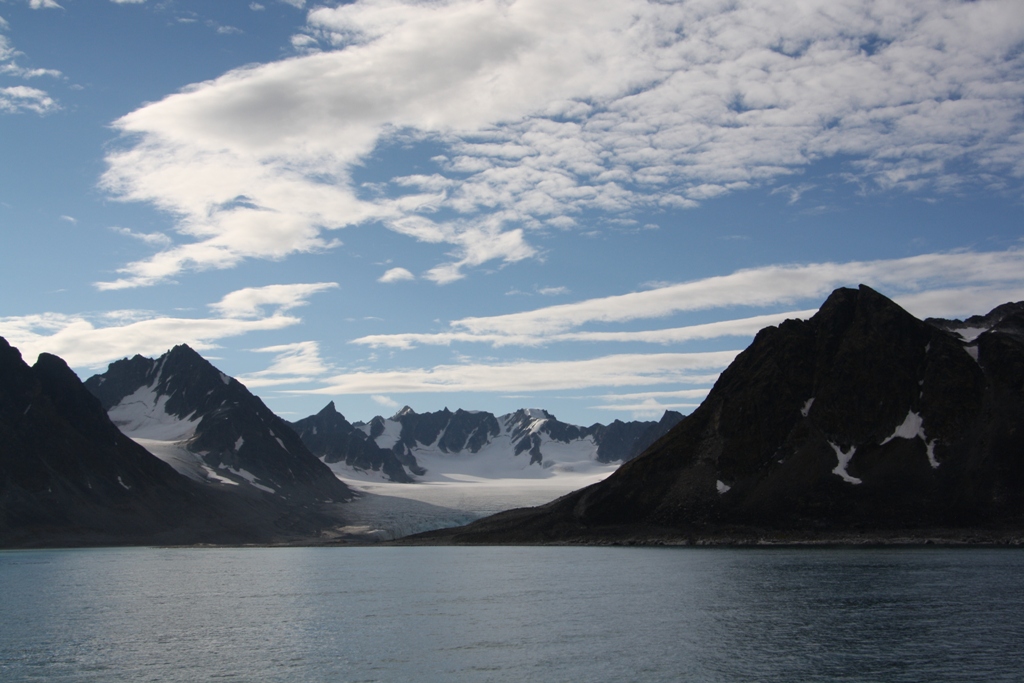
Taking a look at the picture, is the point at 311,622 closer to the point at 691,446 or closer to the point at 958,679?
the point at 958,679

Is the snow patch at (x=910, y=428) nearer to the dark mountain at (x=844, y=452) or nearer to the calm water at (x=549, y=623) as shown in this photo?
the dark mountain at (x=844, y=452)

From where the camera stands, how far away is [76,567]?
143 m

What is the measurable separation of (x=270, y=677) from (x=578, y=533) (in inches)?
5173

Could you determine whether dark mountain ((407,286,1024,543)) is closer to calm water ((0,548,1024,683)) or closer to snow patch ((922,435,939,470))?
snow patch ((922,435,939,470))

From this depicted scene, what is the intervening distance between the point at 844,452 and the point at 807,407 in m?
17.4

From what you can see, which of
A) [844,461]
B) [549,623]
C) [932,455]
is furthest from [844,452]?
[549,623]

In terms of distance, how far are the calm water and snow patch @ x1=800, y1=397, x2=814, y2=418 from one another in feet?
207

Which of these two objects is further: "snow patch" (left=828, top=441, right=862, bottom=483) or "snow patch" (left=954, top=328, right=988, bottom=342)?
"snow patch" (left=954, top=328, right=988, bottom=342)

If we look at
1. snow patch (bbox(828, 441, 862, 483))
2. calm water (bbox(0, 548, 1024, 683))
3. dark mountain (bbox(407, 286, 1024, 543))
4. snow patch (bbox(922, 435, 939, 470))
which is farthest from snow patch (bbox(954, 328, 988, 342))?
calm water (bbox(0, 548, 1024, 683))

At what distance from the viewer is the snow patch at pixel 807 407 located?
612ft

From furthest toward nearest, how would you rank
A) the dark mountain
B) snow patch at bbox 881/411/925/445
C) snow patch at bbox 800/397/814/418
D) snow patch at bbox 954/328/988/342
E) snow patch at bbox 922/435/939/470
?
snow patch at bbox 954/328/988/342, snow patch at bbox 800/397/814/418, snow patch at bbox 881/411/925/445, snow patch at bbox 922/435/939/470, the dark mountain

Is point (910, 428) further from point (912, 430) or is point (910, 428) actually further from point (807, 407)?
point (807, 407)

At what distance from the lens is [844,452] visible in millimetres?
172625

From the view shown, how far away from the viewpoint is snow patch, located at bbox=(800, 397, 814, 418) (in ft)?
612
